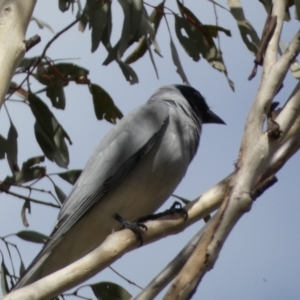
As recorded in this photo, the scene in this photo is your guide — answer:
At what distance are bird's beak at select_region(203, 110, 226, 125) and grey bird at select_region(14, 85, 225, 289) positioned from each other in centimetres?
50

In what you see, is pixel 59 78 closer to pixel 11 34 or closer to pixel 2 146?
Answer: pixel 2 146

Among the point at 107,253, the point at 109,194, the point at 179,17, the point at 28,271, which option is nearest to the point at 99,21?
the point at 179,17

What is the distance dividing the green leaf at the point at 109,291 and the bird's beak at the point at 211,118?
2.71ft

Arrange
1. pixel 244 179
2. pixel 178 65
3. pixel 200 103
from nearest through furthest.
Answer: pixel 244 179
pixel 178 65
pixel 200 103

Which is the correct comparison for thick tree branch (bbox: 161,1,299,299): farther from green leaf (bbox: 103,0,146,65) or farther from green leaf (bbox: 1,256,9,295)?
green leaf (bbox: 1,256,9,295)

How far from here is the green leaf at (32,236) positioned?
10.7ft

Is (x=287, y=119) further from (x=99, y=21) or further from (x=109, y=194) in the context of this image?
(x=99, y=21)

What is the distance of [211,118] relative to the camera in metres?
3.51

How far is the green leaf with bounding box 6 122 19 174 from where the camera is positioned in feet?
10.7

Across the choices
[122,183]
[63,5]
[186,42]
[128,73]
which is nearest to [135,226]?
[122,183]

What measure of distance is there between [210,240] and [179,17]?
1.63m

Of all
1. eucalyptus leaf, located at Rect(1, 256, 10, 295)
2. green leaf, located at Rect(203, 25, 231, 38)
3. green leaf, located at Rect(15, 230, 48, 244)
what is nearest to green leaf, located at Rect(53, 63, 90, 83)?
green leaf, located at Rect(203, 25, 231, 38)

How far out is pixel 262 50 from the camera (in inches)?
84.2

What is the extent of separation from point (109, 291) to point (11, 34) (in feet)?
3.73
